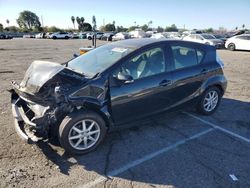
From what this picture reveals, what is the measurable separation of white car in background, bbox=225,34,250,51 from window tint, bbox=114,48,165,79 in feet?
64.7

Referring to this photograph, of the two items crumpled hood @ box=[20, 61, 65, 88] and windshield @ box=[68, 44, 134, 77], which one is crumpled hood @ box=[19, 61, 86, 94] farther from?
windshield @ box=[68, 44, 134, 77]

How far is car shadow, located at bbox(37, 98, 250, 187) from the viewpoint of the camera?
3.38 m

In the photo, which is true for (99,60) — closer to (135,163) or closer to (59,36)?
(135,163)

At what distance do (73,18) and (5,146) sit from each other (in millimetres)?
117055

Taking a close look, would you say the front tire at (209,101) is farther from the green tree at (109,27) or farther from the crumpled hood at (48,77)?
the green tree at (109,27)

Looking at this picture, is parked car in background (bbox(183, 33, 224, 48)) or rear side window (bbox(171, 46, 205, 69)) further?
parked car in background (bbox(183, 33, 224, 48))

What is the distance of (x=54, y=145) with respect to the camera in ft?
12.7

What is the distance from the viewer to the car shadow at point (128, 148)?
11.1 ft

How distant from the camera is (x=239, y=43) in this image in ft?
70.8

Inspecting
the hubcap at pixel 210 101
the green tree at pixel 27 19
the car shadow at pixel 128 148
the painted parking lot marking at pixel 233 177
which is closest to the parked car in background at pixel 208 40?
the hubcap at pixel 210 101

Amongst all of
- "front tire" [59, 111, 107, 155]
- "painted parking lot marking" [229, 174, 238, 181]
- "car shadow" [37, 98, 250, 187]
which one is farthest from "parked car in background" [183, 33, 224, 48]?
"painted parking lot marking" [229, 174, 238, 181]

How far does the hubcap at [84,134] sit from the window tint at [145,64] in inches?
34.7

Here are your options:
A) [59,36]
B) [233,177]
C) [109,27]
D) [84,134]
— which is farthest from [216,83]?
[109,27]

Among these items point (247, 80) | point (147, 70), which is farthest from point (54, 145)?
point (247, 80)
